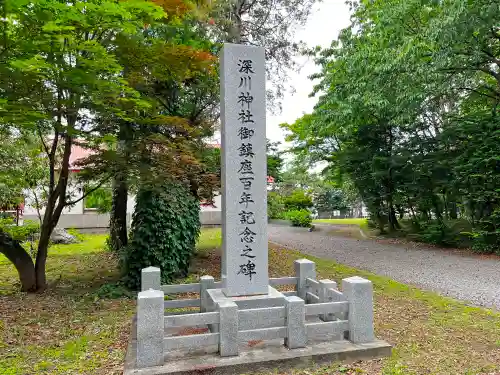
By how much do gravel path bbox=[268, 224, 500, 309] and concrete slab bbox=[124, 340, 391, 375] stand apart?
367 cm

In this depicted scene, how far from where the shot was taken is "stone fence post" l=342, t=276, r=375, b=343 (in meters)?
4.35

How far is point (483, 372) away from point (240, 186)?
135 inches

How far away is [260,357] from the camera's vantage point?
3.97m

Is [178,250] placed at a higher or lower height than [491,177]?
lower

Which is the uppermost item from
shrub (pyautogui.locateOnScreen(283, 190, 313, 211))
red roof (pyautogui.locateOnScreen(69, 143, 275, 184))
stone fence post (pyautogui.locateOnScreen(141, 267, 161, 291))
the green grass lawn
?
red roof (pyautogui.locateOnScreen(69, 143, 275, 184))

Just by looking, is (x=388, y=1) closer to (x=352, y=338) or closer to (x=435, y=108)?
(x=435, y=108)

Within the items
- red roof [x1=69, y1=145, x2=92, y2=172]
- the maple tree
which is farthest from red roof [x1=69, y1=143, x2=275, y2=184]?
the maple tree

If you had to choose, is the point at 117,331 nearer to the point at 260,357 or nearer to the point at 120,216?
the point at 260,357

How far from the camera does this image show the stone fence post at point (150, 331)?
3.74 m

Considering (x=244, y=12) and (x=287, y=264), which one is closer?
(x=287, y=264)

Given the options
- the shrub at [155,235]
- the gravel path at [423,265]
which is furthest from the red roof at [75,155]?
the gravel path at [423,265]

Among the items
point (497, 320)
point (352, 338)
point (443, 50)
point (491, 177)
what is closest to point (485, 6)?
point (443, 50)

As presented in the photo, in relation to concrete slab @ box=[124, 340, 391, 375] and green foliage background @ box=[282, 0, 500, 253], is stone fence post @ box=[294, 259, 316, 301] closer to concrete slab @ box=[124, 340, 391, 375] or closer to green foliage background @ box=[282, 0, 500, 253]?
concrete slab @ box=[124, 340, 391, 375]

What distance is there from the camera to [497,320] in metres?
5.48
